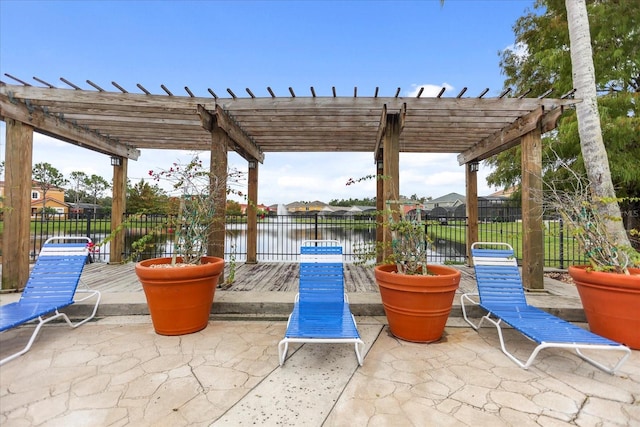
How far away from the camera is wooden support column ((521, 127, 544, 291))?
3.96m

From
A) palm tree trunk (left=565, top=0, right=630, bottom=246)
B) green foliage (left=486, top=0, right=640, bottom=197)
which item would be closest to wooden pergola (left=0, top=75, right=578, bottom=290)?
palm tree trunk (left=565, top=0, right=630, bottom=246)

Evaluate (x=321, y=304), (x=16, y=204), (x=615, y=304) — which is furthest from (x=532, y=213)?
(x=16, y=204)

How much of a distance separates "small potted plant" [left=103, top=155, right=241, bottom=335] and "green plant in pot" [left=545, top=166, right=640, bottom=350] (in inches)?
148

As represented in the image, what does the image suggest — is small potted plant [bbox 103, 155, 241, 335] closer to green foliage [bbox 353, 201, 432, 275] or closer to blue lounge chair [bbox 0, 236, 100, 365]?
blue lounge chair [bbox 0, 236, 100, 365]

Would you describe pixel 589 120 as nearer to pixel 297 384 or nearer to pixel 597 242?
pixel 597 242

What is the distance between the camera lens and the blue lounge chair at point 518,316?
2.12 meters

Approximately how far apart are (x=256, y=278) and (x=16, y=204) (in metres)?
3.41

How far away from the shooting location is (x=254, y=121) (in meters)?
4.54

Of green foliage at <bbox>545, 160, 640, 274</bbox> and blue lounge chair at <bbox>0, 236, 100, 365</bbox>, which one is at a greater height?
green foliage at <bbox>545, 160, 640, 274</bbox>

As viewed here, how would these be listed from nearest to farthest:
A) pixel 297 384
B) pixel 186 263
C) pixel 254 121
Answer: pixel 297 384 < pixel 186 263 < pixel 254 121

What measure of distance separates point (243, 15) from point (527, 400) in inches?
382

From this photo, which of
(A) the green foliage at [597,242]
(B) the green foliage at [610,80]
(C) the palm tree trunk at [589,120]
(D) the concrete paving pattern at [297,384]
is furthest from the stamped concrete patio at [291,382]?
(B) the green foliage at [610,80]

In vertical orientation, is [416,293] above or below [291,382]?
above

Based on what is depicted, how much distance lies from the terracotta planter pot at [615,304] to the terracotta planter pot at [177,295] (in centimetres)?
379
